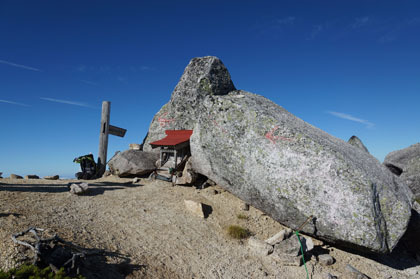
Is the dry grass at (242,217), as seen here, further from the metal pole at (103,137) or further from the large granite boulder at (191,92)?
the metal pole at (103,137)

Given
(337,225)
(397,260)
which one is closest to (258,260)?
(337,225)

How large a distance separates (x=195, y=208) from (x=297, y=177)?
182 inches

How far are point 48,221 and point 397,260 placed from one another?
14282mm

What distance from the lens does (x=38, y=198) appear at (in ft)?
35.9

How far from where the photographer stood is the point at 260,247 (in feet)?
31.6

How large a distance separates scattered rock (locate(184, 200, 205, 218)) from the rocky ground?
0.66 ft

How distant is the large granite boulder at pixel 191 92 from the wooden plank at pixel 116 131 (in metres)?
2.29

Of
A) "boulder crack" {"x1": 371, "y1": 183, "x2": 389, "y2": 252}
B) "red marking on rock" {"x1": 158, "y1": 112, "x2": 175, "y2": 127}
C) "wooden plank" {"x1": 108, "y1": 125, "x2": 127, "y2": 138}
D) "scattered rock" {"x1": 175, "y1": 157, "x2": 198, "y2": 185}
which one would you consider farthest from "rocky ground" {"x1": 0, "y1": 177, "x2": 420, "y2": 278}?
"wooden plank" {"x1": 108, "y1": 125, "x2": 127, "y2": 138}

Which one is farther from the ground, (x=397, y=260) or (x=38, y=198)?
(x=38, y=198)

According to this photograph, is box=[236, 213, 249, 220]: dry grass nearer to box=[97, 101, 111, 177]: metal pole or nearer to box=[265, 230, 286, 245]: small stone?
box=[265, 230, 286, 245]: small stone

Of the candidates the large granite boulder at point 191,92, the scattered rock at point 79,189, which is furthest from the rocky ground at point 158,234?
the large granite boulder at point 191,92

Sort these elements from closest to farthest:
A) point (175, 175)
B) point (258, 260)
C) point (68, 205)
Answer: point (258, 260) → point (68, 205) → point (175, 175)

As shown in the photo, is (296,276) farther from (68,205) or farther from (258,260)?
(68,205)

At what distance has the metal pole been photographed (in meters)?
20.3
